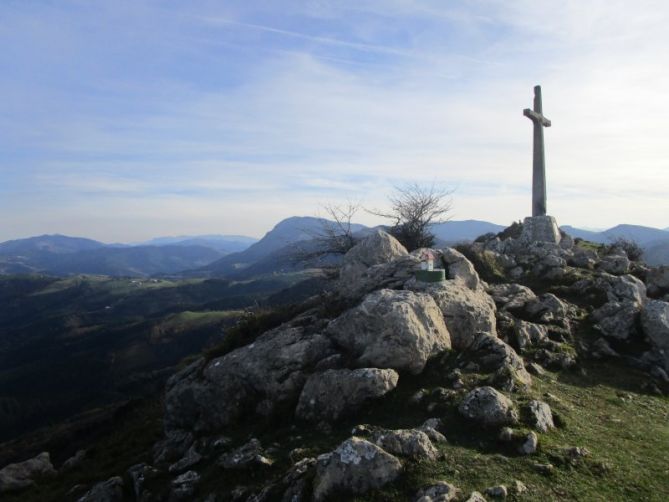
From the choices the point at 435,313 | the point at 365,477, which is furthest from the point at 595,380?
the point at 365,477

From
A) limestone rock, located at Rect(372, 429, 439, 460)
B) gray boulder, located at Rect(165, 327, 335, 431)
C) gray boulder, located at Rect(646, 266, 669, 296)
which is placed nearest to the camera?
limestone rock, located at Rect(372, 429, 439, 460)

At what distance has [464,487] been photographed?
8648 millimetres

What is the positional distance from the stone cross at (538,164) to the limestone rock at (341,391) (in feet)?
88.1

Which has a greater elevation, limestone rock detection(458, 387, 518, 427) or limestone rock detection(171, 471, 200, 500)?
limestone rock detection(458, 387, 518, 427)

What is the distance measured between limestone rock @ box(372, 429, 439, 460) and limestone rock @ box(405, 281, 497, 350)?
19.1 feet

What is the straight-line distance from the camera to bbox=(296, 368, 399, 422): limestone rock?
12.5 meters

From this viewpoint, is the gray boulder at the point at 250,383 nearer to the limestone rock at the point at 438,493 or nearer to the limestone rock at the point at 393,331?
the limestone rock at the point at 393,331

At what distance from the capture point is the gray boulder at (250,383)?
47.9ft

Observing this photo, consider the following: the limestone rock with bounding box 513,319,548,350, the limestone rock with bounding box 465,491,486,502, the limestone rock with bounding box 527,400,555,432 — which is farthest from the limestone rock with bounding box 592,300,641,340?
the limestone rock with bounding box 465,491,486,502

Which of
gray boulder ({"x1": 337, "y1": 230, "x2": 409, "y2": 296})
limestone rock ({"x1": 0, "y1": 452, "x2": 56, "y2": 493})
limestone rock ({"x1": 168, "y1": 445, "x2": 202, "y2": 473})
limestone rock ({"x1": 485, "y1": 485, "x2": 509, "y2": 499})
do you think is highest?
gray boulder ({"x1": 337, "y1": 230, "x2": 409, "y2": 296})

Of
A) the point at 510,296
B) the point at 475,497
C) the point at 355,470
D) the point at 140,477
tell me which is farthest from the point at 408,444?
the point at 510,296

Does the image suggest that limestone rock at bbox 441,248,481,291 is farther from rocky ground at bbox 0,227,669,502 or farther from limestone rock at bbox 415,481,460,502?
limestone rock at bbox 415,481,460,502

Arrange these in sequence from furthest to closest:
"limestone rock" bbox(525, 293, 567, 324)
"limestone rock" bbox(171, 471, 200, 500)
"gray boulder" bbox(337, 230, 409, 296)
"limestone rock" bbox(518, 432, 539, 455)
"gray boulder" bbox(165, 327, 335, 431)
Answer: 1. "gray boulder" bbox(337, 230, 409, 296)
2. "limestone rock" bbox(525, 293, 567, 324)
3. "gray boulder" bbox(165, 327, 335, 431)
4. "limestone rock" bbox(171, 471, 200, 500)
5. "limestone rock" bbox(518, 432, 539, 455)

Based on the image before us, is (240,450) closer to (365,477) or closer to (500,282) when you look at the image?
(365,477)
